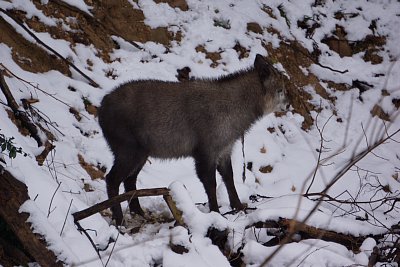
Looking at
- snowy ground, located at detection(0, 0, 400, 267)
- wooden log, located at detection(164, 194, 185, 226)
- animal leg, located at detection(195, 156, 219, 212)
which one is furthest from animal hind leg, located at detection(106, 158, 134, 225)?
wooden log, located at detection(164, 194, 185, 226)

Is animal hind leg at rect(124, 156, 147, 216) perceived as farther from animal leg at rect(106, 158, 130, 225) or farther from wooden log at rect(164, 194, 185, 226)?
wooden log at rect(164, 194, 185, 226)

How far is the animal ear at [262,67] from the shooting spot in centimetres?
569

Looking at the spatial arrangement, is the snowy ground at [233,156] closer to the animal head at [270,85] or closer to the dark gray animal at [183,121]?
the dark gray animal at [183,121]

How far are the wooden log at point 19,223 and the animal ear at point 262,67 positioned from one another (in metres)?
3.28

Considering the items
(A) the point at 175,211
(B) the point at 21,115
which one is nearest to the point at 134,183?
(B) the point at 21,115

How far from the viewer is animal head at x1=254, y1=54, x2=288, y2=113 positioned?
5707mm

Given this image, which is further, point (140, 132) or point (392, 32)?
point (392, 32)

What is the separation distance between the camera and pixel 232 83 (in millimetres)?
5617

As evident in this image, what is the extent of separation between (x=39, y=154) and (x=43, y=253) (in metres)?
1.89

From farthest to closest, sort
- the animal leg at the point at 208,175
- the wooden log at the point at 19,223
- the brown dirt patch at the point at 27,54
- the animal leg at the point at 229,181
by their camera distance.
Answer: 1. the brown dirt patch at the point at 27,54
2. the animal leg at the point at 229,181
3. the animal leg at the point at 208,175
4. the wooden log at the point at 19,223

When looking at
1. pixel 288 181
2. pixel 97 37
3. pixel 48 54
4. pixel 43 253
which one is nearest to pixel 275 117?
pixel 288 181

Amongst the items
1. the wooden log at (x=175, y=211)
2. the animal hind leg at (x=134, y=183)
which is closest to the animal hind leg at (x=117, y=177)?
the animal hind leg at (x=134, y=183)

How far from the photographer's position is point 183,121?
5.33 metres

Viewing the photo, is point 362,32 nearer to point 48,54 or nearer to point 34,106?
point 48,54
